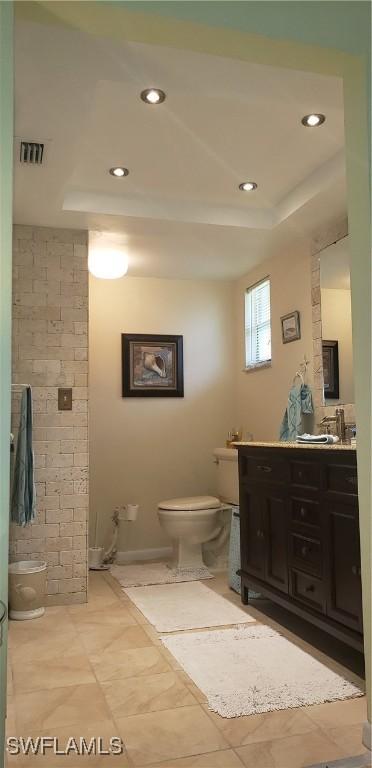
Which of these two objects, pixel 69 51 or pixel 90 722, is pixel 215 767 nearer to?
pixel 90 722

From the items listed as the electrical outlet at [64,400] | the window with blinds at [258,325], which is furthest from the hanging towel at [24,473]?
the window with blinds at [258,325]

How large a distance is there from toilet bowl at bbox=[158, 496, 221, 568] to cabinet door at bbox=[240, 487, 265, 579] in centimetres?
75

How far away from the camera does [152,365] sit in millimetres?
5008

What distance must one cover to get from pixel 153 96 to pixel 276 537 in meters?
2.15

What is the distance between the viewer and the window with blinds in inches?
184

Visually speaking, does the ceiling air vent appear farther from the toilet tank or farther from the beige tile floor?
the toilet tank

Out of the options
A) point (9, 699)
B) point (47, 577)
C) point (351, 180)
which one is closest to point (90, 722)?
point (9, 699)

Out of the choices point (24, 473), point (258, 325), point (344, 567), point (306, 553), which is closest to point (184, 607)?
point (306, 553)

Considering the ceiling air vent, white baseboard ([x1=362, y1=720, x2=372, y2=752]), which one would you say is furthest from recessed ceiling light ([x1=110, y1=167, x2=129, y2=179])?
white baseboard ([x1=362, y1=720, x2=372, y2=752])

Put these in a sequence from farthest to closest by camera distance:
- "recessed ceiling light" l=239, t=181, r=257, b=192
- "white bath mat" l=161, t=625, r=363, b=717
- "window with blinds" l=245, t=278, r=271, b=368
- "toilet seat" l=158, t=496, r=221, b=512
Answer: "window with blinds" l=245, t=278, r=271, b=368 → "toilet seat" l=158, t=496, r=221, b=512 → "recessed ceiling light" l=239, t=181, r=257, b=192 → "white bath mat" l=161, t=625, r=363, b=717

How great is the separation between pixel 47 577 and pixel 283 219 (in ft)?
8.45

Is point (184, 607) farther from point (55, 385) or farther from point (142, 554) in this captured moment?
point (55, 385)

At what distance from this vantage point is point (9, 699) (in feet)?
7.61

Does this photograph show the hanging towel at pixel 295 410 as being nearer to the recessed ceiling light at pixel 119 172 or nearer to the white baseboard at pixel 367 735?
the recessed ceiling light at pixel 119 172
